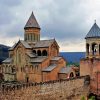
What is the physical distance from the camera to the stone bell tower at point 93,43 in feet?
87.1

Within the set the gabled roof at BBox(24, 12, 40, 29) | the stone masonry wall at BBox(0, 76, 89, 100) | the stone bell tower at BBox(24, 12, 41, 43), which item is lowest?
the stone masonry wall at BBox(0, 76, 89, 100)

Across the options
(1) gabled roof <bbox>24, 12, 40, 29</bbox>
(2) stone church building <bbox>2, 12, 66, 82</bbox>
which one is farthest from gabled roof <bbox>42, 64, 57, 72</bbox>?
(1) gabled roof <bbox>24, 12, 40, 29</bbox>

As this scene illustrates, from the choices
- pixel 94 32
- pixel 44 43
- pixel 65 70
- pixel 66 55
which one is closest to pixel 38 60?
pixel 44 43

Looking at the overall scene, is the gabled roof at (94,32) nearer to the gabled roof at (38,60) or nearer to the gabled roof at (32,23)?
the gabled roof at (38,60)

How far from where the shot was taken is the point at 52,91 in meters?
20.4

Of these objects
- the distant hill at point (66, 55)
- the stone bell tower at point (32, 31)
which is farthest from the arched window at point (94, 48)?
the distant hill at point (66, 55)

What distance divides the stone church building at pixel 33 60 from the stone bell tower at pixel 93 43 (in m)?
6.49

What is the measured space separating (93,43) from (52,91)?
8.34 metres

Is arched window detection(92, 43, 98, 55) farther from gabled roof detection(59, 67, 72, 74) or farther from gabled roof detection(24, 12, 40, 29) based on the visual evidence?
gabled roof detection(24, 12, 40, 29)

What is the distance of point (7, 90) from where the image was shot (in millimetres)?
16562

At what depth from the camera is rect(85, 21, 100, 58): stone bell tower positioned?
26562 mm

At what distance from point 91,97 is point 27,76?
11.3 m

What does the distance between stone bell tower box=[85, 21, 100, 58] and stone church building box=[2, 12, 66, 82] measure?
6.49m

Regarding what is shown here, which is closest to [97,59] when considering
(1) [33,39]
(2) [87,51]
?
(2) [87,51]
